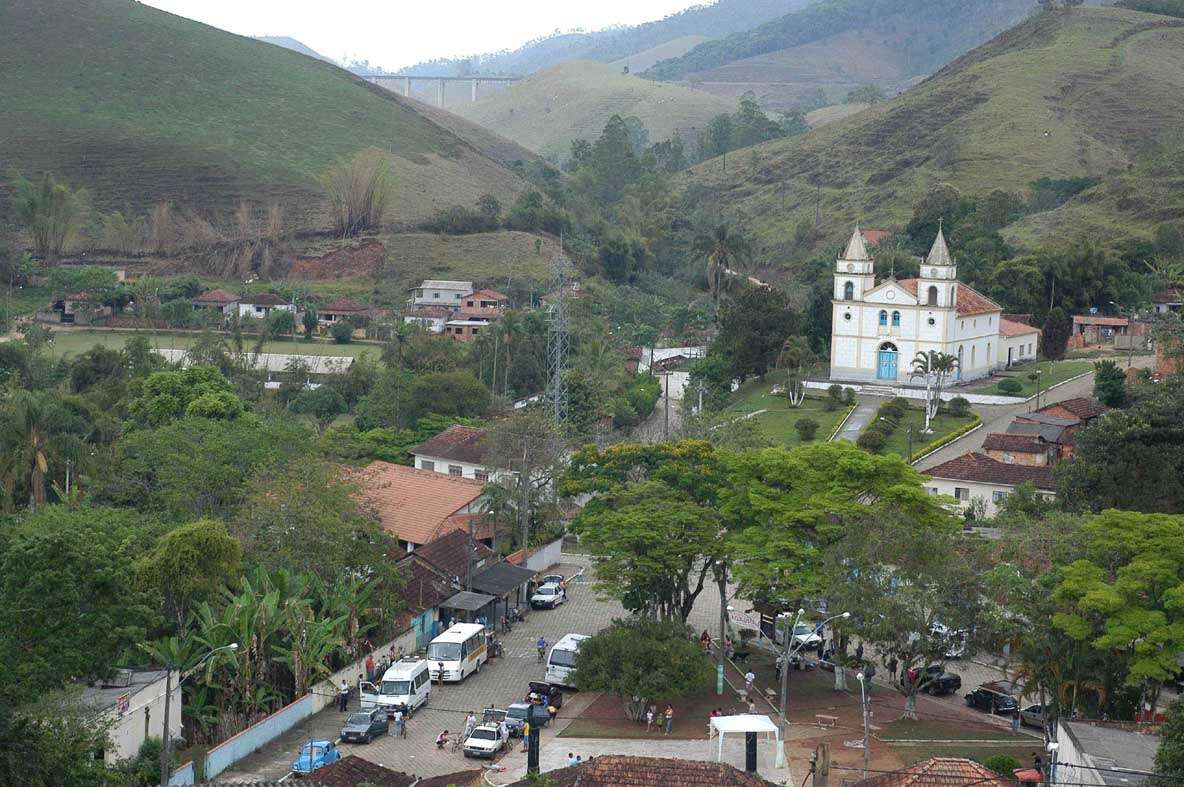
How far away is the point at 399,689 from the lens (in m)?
29.8

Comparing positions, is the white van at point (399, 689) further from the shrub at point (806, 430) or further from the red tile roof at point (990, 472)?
the shrub at point (806, 430)

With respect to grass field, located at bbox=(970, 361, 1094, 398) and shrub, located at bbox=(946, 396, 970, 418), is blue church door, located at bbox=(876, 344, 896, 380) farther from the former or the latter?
shrub, located at bbox=(946, 396, 970, 418)

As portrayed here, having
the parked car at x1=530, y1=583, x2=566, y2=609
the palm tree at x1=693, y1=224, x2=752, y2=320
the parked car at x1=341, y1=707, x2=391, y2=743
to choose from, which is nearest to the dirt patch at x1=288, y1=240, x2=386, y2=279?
the palm tree at x1=693, y1=224, x2=752, y2=320

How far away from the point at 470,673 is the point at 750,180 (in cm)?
10751

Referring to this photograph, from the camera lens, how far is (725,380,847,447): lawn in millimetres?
53656

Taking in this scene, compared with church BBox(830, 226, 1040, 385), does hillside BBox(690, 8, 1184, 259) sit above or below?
above

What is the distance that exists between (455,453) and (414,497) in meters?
5.36

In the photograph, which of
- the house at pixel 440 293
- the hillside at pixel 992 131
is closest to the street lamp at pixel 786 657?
the house at pixel 440 293

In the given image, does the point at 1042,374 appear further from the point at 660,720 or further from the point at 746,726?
the point at 746,726

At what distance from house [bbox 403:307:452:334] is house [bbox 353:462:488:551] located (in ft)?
133

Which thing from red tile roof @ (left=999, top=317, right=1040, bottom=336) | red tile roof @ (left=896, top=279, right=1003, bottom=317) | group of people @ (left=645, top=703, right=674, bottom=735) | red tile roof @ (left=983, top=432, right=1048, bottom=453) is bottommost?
group of people @ (left=645, top=703, right=674, bottom=735)

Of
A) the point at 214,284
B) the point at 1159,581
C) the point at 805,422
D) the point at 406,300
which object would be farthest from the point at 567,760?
the point at 214,284

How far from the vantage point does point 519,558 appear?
4091 cm

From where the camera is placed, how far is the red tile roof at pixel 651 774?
2291cm
